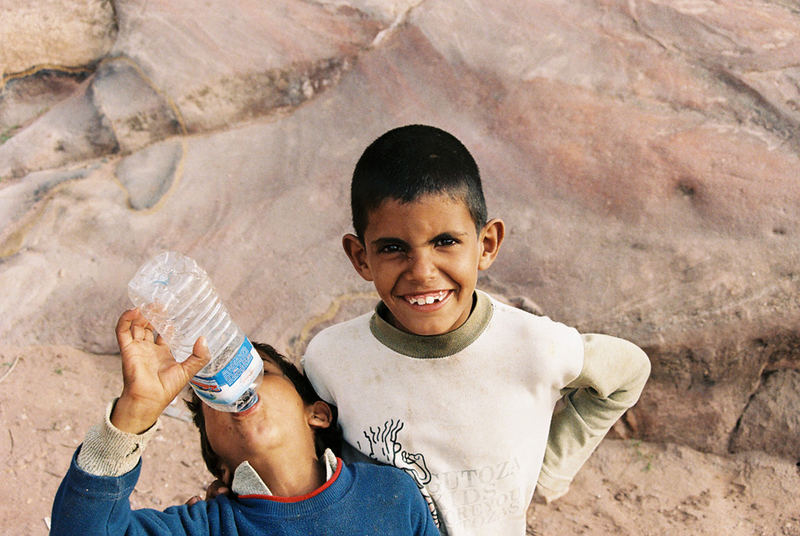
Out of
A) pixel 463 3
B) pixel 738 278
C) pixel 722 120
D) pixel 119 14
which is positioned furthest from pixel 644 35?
pixel 119 14

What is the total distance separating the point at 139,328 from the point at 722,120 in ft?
10.3

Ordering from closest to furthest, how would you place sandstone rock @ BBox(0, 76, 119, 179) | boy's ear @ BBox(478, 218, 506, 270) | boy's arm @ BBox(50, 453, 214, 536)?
boy's arm @ BBox(50, 453, 214, 536)
boy's ear @ BBox(478, 218, 506, 270)
sandstone rock @ BBox(0, 76, 119, 179)

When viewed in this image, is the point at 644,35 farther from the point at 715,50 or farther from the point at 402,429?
the point at 402,429

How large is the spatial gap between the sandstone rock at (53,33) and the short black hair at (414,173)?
394 centimetres

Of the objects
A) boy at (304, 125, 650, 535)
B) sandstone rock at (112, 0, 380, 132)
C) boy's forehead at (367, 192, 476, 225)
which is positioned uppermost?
boy's forehead at (367, 192, 476, 225)

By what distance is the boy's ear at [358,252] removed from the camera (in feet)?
6.46

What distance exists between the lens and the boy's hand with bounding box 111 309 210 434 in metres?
1.64

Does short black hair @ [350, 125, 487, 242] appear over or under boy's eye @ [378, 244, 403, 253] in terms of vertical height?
over

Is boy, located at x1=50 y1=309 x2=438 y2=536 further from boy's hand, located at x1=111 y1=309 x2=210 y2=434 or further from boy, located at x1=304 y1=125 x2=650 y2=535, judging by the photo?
boy, located at x1=304 y1=125 x2=650 y2=535

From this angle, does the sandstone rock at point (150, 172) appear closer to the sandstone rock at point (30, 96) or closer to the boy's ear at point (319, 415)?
the sandstone rock at point (30, 96)

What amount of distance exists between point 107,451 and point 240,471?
17.7 inches

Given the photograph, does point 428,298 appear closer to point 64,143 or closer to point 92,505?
point 92,505

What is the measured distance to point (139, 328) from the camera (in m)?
1.77

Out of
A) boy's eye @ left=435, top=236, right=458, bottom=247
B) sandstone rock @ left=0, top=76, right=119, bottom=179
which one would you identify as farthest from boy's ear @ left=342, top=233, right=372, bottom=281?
sandstone rock @ left=0, top=76, right=119, bottom=179
